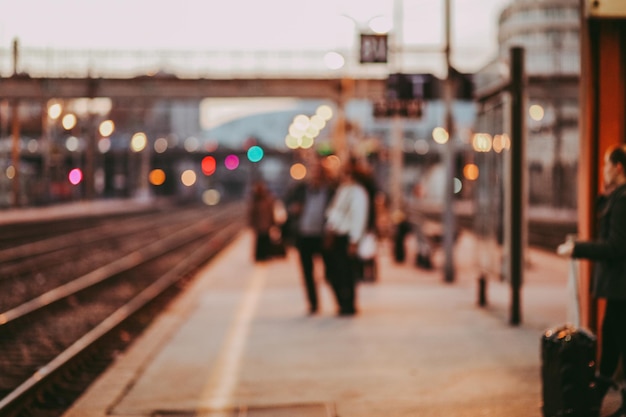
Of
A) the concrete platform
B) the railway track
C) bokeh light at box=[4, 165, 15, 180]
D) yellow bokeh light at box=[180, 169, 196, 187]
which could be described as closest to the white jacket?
the concrete platform

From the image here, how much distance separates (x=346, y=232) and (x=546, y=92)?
26.4 m

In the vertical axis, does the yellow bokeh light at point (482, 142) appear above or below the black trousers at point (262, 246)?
above

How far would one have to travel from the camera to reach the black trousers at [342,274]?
11.0 metres

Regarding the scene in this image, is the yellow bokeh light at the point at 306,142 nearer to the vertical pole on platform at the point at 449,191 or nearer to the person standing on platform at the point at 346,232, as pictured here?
the vertical pole on platform at the point at 449,191

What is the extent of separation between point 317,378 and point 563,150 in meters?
58.0

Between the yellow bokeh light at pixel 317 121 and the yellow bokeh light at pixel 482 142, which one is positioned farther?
the yellow bokeh light at pixel 317 121

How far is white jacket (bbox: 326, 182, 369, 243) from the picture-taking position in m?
10.8

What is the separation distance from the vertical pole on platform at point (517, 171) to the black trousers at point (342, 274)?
2.08 metres

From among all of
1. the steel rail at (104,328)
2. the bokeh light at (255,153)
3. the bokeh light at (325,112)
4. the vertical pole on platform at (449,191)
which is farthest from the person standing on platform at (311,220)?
the bokeh light at (325,112)

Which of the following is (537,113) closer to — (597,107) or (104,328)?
(104,328)

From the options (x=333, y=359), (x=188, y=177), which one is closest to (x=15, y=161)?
(x=333, y=359)

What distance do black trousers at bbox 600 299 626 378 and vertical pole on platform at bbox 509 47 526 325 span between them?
11.7 ft

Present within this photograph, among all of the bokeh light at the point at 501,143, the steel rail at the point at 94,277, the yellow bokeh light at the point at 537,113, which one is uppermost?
the yellow bokeh light at the point at 537,113

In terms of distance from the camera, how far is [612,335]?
6016mm
